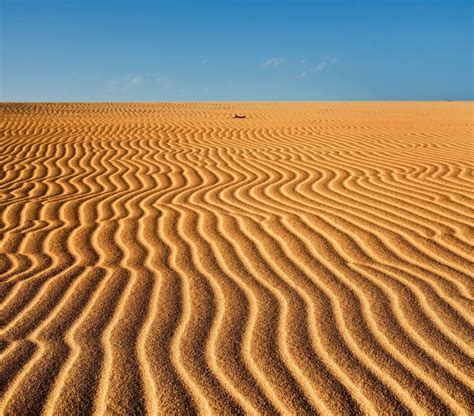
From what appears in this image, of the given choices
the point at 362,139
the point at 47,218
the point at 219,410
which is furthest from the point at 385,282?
the point at 362,139

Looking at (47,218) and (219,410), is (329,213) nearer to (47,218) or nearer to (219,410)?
(47,218)

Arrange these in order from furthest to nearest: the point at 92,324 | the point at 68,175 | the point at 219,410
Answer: the point at 68,175
the point at 92,324
the point at 219,410

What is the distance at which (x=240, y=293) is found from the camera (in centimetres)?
336

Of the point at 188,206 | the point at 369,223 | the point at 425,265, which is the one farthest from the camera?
the point at 188,206

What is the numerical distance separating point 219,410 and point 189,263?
6.03 feet

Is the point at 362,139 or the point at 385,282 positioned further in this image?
the point at 362,139

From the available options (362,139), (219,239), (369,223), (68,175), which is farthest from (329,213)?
(362,139)

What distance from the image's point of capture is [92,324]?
116 inches

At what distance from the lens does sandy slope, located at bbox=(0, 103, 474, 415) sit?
2309mm

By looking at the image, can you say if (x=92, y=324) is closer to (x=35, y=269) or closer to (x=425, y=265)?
(x=35, y=269)

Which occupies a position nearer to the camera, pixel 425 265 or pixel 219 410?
pixel 219 410

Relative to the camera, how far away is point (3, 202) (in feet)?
20.2

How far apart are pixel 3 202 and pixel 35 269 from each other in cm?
263

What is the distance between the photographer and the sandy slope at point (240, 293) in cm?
231
